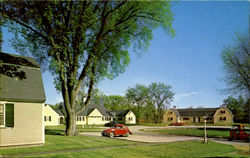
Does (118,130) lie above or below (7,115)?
below

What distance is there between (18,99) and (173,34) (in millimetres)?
15929

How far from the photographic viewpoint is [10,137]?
15094mm

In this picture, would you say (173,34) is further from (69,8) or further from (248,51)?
(248,51)

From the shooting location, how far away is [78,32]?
837 inches

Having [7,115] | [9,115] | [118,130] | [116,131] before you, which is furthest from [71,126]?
[7,115]

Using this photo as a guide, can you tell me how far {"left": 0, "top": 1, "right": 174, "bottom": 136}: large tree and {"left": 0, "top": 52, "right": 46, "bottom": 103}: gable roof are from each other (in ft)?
6.66

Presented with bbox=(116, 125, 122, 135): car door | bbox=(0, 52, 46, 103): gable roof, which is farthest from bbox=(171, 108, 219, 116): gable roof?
bbox=(0, 52, 46, 103): gable roof

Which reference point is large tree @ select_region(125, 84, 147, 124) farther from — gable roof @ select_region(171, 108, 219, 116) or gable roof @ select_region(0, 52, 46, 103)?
gable roof @ select_region(0, 52, 46, 103)

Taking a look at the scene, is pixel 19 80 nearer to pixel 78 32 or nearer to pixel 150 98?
pixel 78 32

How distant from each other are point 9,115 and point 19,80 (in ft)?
9.15

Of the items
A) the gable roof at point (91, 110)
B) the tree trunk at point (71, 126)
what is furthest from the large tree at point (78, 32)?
the gable roof at point (91, 110)

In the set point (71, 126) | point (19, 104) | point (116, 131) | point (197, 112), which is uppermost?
point (19, 104)

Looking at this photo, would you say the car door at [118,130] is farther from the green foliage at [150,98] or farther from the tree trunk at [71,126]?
the green foliage at [150,98]

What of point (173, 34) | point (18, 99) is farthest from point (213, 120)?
point (18, 99)
